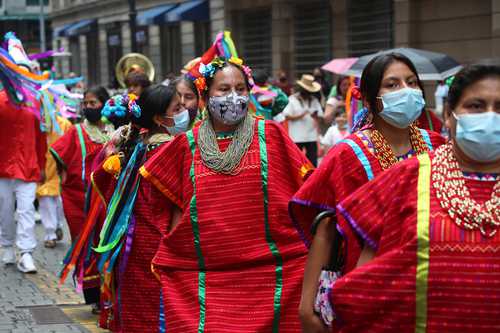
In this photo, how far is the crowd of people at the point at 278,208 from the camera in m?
2.90

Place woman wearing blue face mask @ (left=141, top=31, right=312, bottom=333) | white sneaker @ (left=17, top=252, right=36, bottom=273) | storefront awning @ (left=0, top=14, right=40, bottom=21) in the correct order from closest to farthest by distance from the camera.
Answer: woman wearing blue face mask @ (left=141, top=31, right=312, bottom=333)
white sneaker @ (left=17, top=252, right=36, bottom=273)
storefront awning @ (left=0, top=14, right=40, bottom=21)

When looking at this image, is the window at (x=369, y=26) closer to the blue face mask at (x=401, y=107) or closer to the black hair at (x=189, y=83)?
the black hair at (x=189, y=83)

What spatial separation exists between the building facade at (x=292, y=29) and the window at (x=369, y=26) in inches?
0.9

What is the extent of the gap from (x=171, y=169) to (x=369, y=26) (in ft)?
62.7

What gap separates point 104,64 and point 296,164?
41.3m

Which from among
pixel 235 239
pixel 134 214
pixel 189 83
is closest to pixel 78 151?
pixel 189 83

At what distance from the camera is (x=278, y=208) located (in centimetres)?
504

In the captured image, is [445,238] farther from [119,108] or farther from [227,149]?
[119,108]

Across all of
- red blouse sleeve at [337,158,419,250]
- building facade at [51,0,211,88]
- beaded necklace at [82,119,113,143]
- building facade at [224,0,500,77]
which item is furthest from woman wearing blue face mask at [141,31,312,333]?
building facade at [51,0,211,88]

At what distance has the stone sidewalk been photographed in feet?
23.2

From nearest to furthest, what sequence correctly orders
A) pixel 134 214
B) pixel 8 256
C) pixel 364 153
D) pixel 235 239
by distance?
pixel 364 153 → pixel 235 239 → pixel 134 214 → pixel 8 256

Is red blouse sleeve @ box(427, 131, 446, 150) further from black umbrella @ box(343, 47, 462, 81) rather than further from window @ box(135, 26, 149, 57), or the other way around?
window @ box(135, 26, 149, 57)

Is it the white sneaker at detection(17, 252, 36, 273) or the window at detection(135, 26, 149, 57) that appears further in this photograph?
the window at detection(135, 26, 149, 57)

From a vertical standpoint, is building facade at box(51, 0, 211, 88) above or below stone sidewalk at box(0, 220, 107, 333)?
above
